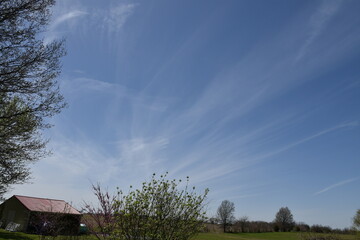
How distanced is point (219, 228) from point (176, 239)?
7039 centimetres

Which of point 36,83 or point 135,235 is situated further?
point 36,83

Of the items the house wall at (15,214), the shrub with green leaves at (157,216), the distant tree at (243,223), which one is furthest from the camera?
the distant tree at (243,223)

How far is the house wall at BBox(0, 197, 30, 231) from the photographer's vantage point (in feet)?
103

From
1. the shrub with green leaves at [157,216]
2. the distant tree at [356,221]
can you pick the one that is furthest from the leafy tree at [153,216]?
the distant tree at [356,221]

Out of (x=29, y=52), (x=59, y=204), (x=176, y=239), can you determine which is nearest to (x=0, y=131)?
(x=29, y=52)

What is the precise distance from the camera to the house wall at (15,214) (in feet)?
103

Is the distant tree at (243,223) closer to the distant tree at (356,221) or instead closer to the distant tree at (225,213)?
the distant tree at (225,213)

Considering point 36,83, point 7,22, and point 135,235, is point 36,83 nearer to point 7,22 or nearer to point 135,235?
point 7,22

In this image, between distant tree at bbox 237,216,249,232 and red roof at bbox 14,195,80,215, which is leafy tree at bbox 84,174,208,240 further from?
distant tree at bbox 237,216,249,232

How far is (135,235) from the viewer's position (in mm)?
5574

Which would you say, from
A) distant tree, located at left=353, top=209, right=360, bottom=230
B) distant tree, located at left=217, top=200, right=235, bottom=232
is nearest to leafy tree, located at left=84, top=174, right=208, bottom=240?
distant tree, located at left=353, top=209, right=360, bottom=230

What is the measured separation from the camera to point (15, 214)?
3331 centimetres

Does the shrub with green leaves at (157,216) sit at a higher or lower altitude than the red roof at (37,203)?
lower

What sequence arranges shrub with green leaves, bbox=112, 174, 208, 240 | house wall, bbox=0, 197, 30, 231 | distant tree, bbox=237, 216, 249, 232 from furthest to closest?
distant tree, bbox=237, 216, 249, 232 → house wall, bbox=0, 197, 30, 231 → shrub with green leaves, bbox=112, 174, 208, 240
